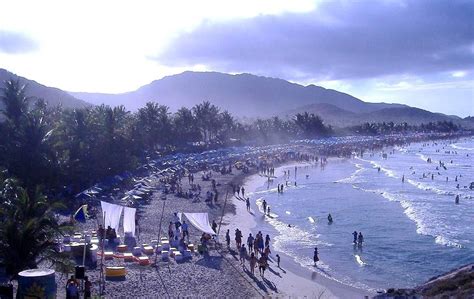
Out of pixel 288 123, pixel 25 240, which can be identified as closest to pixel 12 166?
pixel 25 240

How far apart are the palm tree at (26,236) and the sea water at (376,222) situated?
11.5m

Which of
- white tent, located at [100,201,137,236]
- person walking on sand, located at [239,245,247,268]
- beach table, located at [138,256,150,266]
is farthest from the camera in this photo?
A: person walking on sand, located at [239,245,247,268]

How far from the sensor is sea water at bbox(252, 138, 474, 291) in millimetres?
22094

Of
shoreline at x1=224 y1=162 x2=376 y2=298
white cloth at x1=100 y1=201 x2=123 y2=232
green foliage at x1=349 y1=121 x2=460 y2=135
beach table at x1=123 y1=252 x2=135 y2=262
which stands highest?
green foliage at x1=349 y1=121 x2=460 y2=135

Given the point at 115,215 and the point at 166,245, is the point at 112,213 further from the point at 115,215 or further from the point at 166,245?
the point at 166,245

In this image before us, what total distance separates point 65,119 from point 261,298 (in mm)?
31472


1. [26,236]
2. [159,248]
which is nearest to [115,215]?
[159,248]

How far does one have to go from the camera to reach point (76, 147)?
1415 inches

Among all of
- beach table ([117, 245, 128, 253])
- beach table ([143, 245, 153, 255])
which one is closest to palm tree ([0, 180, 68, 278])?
beach table ([117, 245, 128, 253])

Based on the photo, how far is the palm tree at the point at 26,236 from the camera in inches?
482

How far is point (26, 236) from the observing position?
12.3 meters

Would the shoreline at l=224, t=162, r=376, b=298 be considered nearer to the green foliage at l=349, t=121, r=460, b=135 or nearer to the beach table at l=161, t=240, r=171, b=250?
the beach table at l=161, t=240, r=171, b=250

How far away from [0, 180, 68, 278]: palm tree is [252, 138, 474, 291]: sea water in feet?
37.8

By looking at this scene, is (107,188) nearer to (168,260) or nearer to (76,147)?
(76,147)
